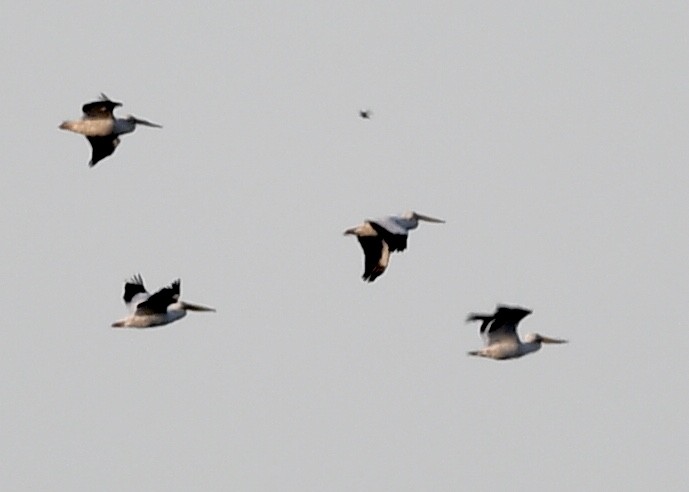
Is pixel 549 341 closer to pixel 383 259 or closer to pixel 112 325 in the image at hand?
pixel 383 259

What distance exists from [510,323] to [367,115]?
22.8 feet

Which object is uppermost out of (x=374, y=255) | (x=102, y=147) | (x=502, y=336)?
(x=102, y=147)

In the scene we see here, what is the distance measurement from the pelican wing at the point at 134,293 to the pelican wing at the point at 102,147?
2.61m

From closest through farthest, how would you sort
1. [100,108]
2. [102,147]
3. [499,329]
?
1. [499,329]
2. [100,108]
3. [102,147]

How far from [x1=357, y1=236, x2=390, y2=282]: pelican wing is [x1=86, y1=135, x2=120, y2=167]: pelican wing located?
18.1 feet

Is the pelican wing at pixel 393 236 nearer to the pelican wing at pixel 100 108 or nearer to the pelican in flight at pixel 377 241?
the pelican in flight at pixel 377 241

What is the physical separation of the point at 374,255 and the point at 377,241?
310 millimetres

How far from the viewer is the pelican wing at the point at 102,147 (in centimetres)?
5044

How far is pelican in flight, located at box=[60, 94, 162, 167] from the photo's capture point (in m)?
49.5

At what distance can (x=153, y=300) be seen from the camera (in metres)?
48.1

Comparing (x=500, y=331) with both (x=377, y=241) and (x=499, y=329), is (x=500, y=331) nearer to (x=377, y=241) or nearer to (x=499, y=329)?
(x=499, y=329)

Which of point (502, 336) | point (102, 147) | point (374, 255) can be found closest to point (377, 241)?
point (374, 255)

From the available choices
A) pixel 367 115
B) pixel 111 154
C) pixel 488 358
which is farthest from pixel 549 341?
pixel 111 154

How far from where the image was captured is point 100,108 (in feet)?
162
